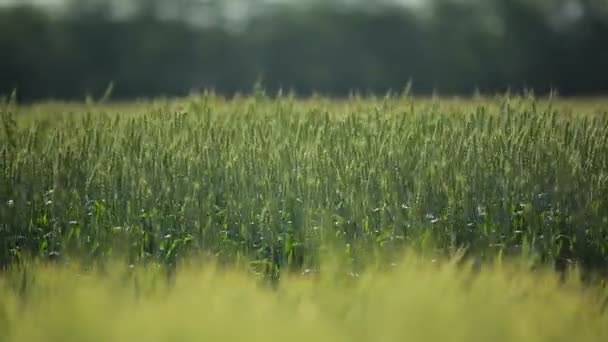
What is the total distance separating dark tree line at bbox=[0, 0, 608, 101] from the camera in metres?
26.1

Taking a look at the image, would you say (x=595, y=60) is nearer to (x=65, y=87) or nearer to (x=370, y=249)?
(x=65, y=87)

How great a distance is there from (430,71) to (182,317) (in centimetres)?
2617

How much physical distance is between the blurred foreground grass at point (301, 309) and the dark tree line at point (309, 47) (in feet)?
71.0

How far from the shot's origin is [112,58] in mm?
27328

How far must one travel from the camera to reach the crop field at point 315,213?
11.9 feet

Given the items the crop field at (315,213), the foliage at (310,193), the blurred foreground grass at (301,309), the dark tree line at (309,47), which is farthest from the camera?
the dark tree line at (309,47)

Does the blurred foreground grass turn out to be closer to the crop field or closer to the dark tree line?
the crop field

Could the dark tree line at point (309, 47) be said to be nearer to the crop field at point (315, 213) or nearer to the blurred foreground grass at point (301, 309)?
the crop field at point (315, 213)

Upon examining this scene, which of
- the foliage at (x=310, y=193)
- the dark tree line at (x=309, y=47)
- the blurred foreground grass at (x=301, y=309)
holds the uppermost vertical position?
the dark tree line at (x=309, y=47)

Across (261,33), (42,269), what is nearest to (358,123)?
(42,269)

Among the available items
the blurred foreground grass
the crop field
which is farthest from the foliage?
the blurred foreground grass

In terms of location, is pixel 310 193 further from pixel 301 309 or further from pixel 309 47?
pixel 309 47

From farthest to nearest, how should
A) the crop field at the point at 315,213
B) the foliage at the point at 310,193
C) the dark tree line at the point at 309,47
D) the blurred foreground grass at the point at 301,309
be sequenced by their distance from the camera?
the dark tree line at the point at 309,47 < the foliage at the point at 310,193 < the crop field at the point at 315,213 < the blurred foreground grass at the point at 301,309

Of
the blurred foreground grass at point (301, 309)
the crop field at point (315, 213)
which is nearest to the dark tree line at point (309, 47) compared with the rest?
the crop field at point (315, 213)
